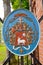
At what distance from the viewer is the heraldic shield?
4.42 m

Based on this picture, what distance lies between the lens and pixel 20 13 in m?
4.45

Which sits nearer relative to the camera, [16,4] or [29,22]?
[29,22]

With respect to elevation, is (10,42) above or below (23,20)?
below

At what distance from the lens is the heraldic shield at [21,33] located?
4.42 metres

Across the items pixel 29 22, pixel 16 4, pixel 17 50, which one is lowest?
pixel 16 4

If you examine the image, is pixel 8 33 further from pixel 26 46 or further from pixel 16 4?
pixel 16 4

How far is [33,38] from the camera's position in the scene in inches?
176

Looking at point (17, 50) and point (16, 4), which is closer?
point (17, 50)

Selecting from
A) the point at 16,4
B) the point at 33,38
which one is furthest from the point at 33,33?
the point at 16,4

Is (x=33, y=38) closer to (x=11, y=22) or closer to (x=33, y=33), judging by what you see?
(x=33, y=33)

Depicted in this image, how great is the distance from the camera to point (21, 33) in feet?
14.6

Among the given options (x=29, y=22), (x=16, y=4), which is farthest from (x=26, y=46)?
(x=16, y=4)

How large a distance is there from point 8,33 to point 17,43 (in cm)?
20

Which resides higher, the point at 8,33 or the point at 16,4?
the point at 8,33
